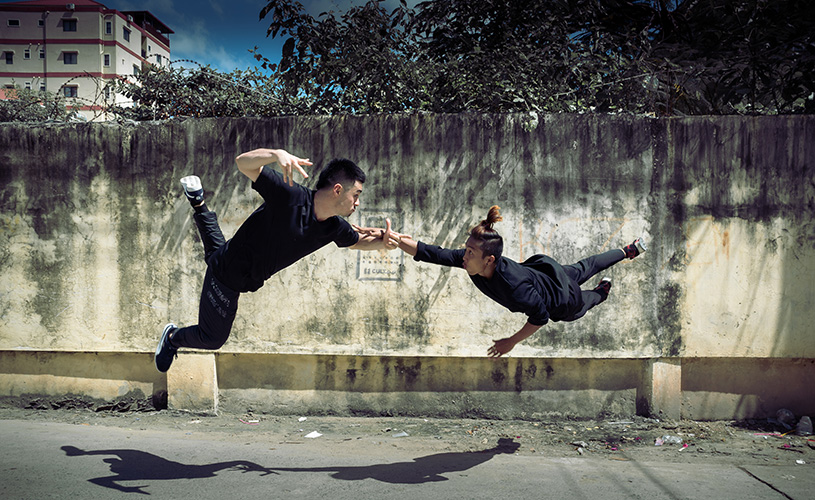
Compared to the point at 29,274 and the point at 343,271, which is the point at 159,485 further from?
the point at 29,274

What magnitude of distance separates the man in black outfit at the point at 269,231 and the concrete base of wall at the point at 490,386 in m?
1.71

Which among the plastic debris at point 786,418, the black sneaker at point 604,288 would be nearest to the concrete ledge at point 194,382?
the black sneaker at point 604,288

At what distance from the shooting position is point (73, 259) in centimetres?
586

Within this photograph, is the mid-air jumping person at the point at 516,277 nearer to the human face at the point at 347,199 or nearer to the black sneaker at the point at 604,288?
the black sneaker at the point at 604,288

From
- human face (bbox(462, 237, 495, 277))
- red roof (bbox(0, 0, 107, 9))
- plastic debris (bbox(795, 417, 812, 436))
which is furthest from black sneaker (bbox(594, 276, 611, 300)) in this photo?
red roof (bbox(0, 0, 107, 9))

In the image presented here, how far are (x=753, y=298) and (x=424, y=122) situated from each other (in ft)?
12.1

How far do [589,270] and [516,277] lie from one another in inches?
37.4

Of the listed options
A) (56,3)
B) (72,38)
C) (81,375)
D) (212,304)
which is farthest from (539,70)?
(72,38)

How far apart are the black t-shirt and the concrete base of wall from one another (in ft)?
6.63

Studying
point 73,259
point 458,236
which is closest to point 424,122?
point 458,236

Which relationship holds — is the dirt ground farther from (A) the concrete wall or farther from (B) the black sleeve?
(B) the black sleeve

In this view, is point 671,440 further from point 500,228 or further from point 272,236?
point 272,236

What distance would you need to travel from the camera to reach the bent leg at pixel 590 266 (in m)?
4.57

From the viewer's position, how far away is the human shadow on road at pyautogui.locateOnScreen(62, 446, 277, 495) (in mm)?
4105
